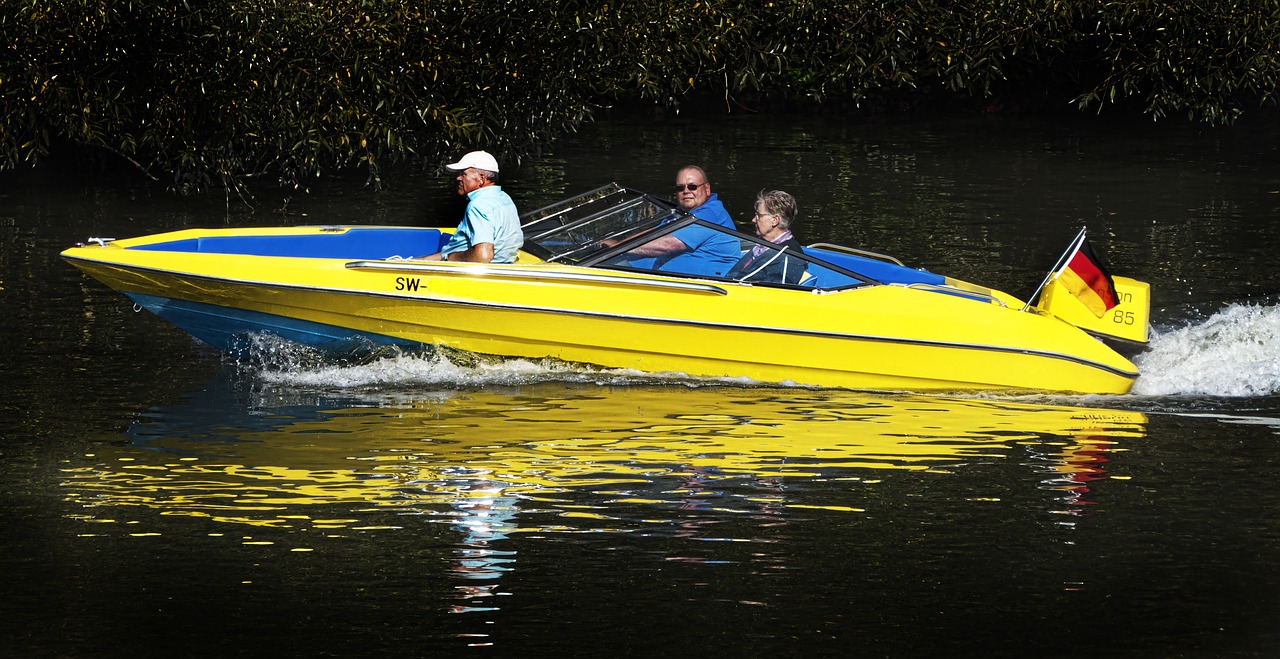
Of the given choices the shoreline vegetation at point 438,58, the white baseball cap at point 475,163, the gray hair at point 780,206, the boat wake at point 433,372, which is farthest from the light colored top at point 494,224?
the shoreline vegetation at point 438,58

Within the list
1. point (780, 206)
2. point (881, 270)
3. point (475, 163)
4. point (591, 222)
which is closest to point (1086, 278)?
point (881, 270)

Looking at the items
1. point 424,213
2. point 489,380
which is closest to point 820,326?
point 489,380

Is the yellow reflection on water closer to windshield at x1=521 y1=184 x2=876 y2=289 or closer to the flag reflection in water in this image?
the flag reflection in water

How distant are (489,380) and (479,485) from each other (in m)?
2.01

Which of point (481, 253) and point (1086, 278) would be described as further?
point (1086, 278)

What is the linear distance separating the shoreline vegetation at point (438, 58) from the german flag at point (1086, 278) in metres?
7.08

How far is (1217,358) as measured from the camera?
995 cm

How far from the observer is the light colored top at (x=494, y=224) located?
9.23m

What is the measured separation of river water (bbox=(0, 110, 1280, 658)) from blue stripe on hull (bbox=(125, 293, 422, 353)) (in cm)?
19

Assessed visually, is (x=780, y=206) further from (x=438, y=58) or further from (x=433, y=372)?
(x=438, y=58)

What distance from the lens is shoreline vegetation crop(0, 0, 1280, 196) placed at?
15125 mm

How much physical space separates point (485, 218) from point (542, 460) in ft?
6.50

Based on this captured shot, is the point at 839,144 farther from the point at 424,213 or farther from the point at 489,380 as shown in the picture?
the point at 489,380

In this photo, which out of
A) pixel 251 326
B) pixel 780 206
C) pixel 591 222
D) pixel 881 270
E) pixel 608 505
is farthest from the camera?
pixel 881 270
